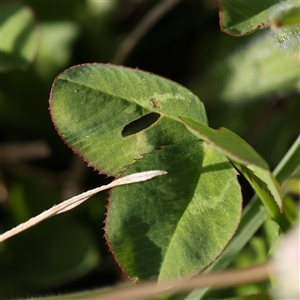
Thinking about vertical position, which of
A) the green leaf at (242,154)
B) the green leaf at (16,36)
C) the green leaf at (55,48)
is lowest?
the green leaf at (242,154)

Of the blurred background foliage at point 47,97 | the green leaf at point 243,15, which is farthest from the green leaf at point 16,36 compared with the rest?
the green leaf at point 243,15

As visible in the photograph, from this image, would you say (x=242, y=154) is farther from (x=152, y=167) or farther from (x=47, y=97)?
(x=47, y=97)

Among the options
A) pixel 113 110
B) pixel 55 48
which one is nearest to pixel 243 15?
pixel 113 110

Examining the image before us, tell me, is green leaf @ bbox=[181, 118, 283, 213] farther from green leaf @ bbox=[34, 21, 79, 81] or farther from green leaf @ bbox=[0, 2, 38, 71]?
green leaf @ bbox=[34, 21, 79, 81]

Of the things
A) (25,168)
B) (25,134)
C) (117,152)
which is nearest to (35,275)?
(25,168)

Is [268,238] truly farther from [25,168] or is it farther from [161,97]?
[25,168]

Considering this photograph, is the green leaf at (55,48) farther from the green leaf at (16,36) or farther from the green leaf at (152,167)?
the green leaf at (152,167)

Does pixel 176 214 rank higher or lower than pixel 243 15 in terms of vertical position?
lower
